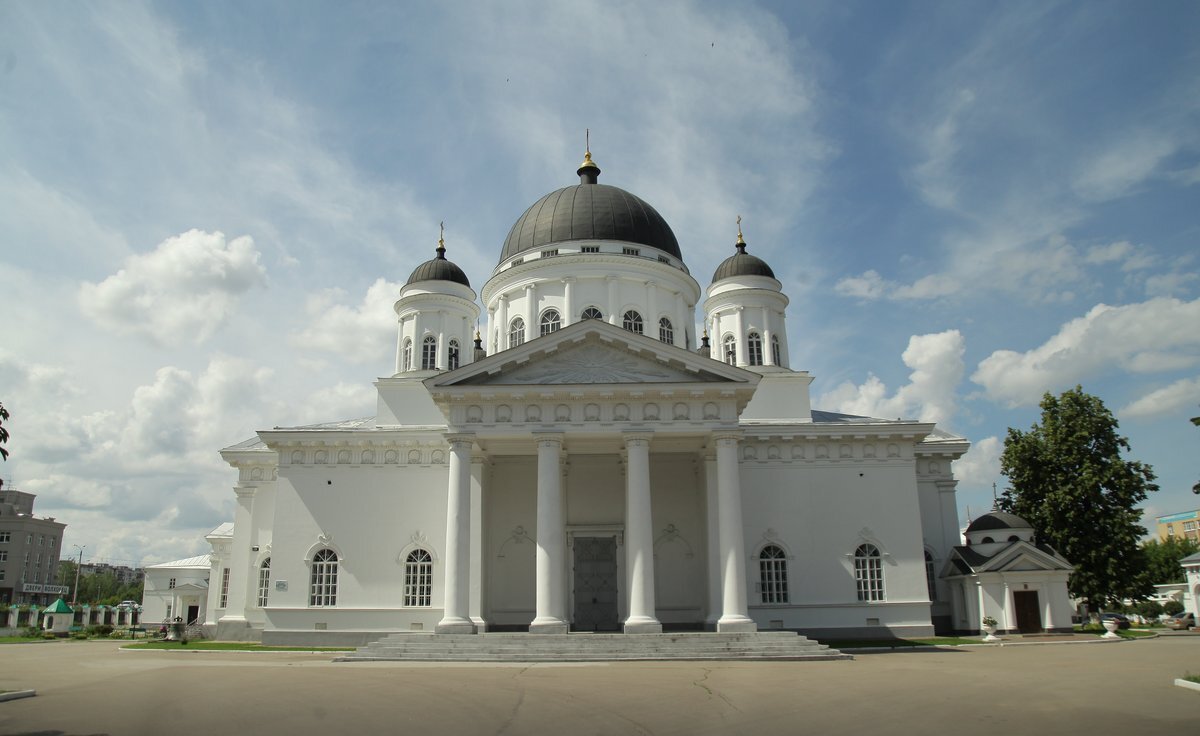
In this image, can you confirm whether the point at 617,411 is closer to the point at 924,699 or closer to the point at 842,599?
the point at 842,599

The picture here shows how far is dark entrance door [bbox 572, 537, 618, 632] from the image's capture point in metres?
30.5

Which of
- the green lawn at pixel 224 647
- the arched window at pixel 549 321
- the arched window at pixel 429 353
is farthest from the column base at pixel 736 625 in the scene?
the arched window at pixel 429 353

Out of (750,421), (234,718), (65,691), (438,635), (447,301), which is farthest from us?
(447,301)

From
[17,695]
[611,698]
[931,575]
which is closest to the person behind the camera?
[611,698]

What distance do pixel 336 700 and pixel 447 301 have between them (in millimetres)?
25589

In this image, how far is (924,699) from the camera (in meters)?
13.6

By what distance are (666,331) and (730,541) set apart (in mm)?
12947

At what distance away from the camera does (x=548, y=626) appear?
977 inches

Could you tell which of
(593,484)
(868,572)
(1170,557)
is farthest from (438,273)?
(1170,557)

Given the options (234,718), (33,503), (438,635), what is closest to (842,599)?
(438,635)

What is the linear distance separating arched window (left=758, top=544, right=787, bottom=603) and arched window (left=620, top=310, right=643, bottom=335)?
10.7m

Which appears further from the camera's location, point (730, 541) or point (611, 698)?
point (730, 541)

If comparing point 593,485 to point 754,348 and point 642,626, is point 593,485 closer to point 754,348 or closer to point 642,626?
point 642,626

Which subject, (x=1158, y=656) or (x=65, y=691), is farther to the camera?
(x=1158, y=656)
